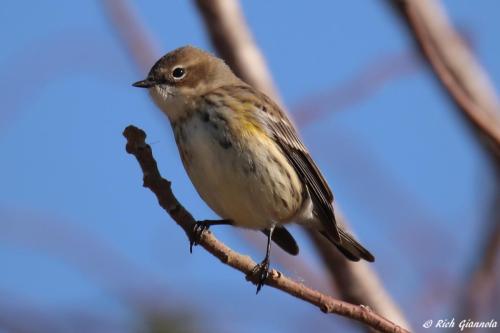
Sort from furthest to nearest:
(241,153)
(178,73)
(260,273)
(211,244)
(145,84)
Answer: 1. (178,73)
2. (145,84)
3. (241,153)
4. (260,273)
5. (211,244)

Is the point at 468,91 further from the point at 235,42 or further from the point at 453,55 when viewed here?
the point at 235,42

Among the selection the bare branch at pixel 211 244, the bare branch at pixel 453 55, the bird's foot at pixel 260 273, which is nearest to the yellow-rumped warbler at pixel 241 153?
the bird's foot at pixel 260 273

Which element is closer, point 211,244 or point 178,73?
point 211,244

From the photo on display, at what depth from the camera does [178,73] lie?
5379 millimetres

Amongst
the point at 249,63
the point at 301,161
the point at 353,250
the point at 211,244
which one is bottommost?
the point at 211,244

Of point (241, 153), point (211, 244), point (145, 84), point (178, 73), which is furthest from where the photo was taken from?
point (178, 73)

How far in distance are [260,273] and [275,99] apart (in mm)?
2110

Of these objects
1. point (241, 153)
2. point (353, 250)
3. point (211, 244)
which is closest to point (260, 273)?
point (211, 244)

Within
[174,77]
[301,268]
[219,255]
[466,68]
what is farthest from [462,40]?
[301,268]

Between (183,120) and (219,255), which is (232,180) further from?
(219,255)

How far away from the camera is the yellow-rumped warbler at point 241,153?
15.4 ft

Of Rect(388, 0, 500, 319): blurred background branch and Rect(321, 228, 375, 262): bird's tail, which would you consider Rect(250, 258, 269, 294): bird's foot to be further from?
Rect(321, 228, 375, 262): bird's tail

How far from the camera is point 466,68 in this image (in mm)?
3793

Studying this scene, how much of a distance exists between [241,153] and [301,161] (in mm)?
652
